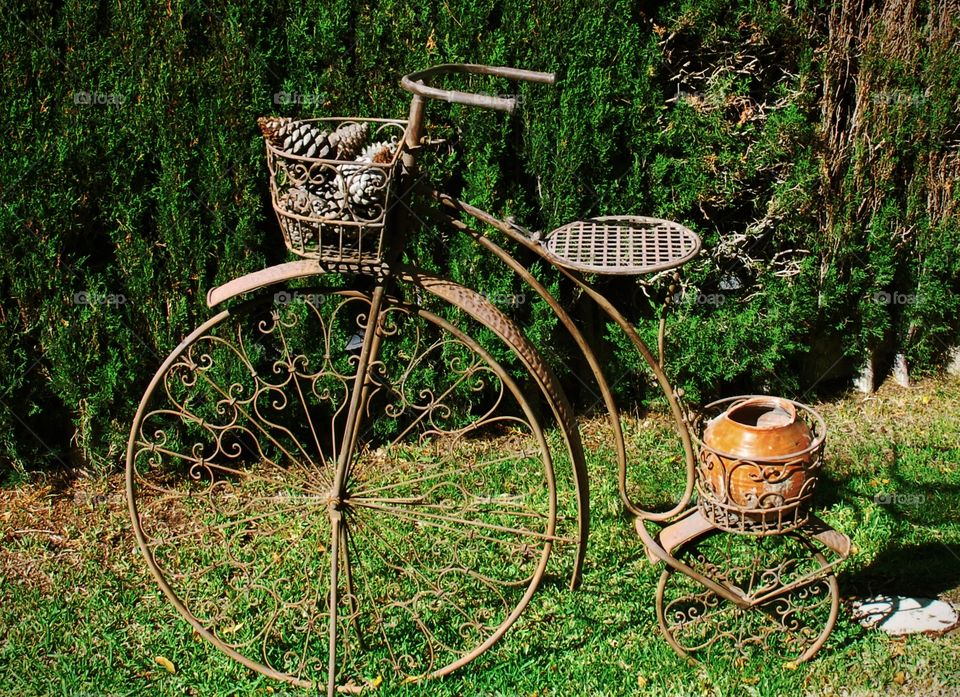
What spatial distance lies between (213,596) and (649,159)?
2.54 m

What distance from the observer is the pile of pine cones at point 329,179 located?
104 inches

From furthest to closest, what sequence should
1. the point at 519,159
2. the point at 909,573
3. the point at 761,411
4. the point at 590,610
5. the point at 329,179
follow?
1. the point at 519,159
2. the point at 909,573
3. the point at 590,610
4. the point at 761,411
5. the point at 329,179

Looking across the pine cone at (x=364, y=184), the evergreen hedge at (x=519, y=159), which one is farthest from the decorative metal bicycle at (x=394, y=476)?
the evergreen hedge at (x=519, y=159)

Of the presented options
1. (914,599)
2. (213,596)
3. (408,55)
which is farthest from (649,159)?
(213,596)

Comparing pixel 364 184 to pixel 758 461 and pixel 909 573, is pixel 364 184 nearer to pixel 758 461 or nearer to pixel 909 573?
pixel 758 461

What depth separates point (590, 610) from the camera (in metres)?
3.56

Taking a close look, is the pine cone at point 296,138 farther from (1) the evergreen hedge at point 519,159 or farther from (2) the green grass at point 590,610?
(2) the green grass at point 590,610

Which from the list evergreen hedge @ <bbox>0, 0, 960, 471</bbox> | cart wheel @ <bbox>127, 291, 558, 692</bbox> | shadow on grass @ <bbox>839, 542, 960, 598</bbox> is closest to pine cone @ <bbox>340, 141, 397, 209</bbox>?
cart wheel @ <bbox>127, 291, 558, 692</bbox>

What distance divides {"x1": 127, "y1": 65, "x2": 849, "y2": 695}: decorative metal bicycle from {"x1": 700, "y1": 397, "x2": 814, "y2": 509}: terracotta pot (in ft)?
0.12

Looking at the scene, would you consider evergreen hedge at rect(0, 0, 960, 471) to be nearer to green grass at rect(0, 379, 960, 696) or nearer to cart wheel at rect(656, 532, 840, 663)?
green grass at rect(0, 379, 960, 696)

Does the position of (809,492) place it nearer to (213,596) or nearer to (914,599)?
(914,599)

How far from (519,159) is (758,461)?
1.89 m

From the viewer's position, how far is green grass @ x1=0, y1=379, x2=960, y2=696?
3.29m

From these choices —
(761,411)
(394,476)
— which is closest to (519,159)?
(394,476)
